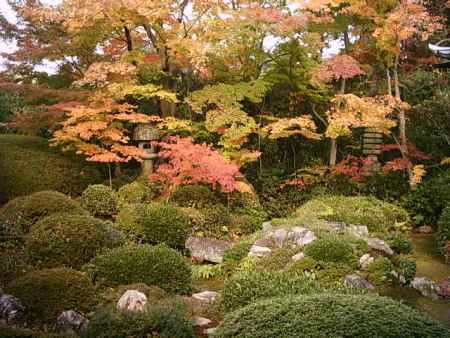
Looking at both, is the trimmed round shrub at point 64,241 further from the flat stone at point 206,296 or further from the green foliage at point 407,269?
the green foliage at point 407,269

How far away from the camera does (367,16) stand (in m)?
13.1

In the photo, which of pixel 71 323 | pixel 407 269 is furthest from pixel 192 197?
pixel 71 323

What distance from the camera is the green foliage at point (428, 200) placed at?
1282 centimetres

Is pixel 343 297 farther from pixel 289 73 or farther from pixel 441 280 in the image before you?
pixel 289 73

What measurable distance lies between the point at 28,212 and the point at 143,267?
3.07 meters

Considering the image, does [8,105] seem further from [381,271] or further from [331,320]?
[331,320]

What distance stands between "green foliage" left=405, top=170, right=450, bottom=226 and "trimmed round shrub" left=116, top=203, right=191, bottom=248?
20.5 feet

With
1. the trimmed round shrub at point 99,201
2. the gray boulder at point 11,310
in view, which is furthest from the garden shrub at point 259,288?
the trimmed round shrub at point 99,201

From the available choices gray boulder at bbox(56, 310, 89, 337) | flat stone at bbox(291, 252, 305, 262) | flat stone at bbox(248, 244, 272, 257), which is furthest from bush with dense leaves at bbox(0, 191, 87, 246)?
flat stone at bbox(291, 252, 305, 262)

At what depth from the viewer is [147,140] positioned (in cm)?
1362

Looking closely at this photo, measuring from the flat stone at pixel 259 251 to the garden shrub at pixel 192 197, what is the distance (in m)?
2.69

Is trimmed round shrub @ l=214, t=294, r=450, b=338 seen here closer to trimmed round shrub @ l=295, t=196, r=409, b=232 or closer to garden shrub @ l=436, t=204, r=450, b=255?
garden shrub @ l=436, t=204, r=450, b=255

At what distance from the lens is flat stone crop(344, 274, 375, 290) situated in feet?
26.0

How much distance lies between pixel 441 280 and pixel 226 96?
6.87 meters
